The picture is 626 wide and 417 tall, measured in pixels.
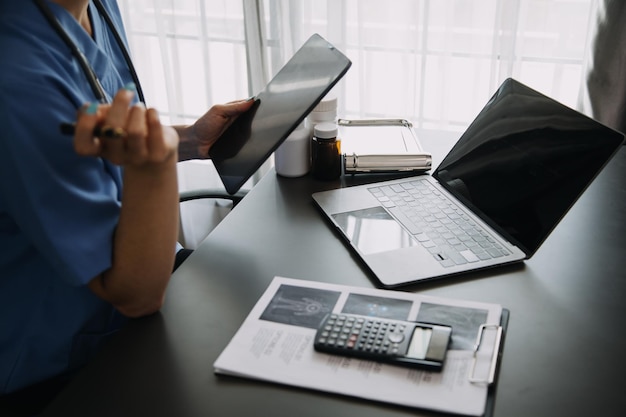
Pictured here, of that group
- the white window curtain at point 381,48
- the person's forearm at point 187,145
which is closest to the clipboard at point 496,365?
the person's forearm at point 187,145

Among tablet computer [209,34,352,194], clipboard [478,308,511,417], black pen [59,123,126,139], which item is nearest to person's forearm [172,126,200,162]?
tablet computer [209,34,352,194]

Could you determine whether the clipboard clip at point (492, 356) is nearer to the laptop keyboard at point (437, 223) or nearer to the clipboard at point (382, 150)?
the laptop keyboard at point (437, 223)

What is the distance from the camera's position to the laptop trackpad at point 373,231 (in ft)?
3.36

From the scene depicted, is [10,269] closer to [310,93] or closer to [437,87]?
[310,93]

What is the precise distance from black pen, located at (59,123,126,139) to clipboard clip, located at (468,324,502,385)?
1.62ft

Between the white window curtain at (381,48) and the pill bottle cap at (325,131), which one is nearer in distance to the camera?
the pill bottle cap at (325,131)

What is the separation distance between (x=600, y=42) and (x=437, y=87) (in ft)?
1.57

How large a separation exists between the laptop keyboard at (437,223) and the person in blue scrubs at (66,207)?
409mm

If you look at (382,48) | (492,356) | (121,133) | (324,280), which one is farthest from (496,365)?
(382,48)

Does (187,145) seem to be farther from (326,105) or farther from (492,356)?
(492,356)

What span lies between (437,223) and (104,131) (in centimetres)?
59

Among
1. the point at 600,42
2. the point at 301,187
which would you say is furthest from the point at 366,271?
the point at 600,42

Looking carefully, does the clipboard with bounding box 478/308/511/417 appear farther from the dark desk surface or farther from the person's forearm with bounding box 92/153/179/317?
the person's forearm with bounding box 92/153/179/317

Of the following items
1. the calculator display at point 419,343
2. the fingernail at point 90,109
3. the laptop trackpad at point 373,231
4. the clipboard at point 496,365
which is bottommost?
the clipboard at point 496,365
